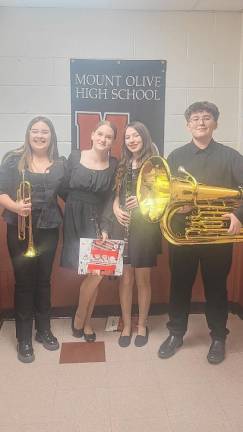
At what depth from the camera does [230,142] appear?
282cm

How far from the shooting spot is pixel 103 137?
2.32 m

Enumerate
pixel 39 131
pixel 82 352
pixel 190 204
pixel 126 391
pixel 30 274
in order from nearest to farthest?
pixel 190 204, pixel 126 391, pixel 39 131, pixel 30 274, pixel 82 352

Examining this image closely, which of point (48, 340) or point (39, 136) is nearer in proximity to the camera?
point (39, 136)

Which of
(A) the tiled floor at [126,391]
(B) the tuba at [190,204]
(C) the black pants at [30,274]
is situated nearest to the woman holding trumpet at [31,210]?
(C) the black pants at [30,274]

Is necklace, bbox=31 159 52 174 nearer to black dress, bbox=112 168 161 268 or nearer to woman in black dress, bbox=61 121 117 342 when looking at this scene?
woman in black dress, bbox=61 121 117 342

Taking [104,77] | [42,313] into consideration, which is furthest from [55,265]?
[104,77]

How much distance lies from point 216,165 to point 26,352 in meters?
1.49

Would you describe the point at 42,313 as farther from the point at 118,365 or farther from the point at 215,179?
the point at 215,179

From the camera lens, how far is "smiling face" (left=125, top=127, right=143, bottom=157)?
2.31 m

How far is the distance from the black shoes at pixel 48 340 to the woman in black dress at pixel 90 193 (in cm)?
46

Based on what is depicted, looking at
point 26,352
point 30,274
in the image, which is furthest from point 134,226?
point 26,352

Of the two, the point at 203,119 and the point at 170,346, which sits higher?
the point at 203,119

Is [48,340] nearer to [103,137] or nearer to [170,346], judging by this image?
[170,346]

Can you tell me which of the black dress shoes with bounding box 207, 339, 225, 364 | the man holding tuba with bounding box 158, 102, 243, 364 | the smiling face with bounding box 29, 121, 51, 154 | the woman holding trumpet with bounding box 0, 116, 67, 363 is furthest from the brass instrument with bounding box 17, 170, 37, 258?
the black dress shoes with bounding box 207, 339, 225, 364
